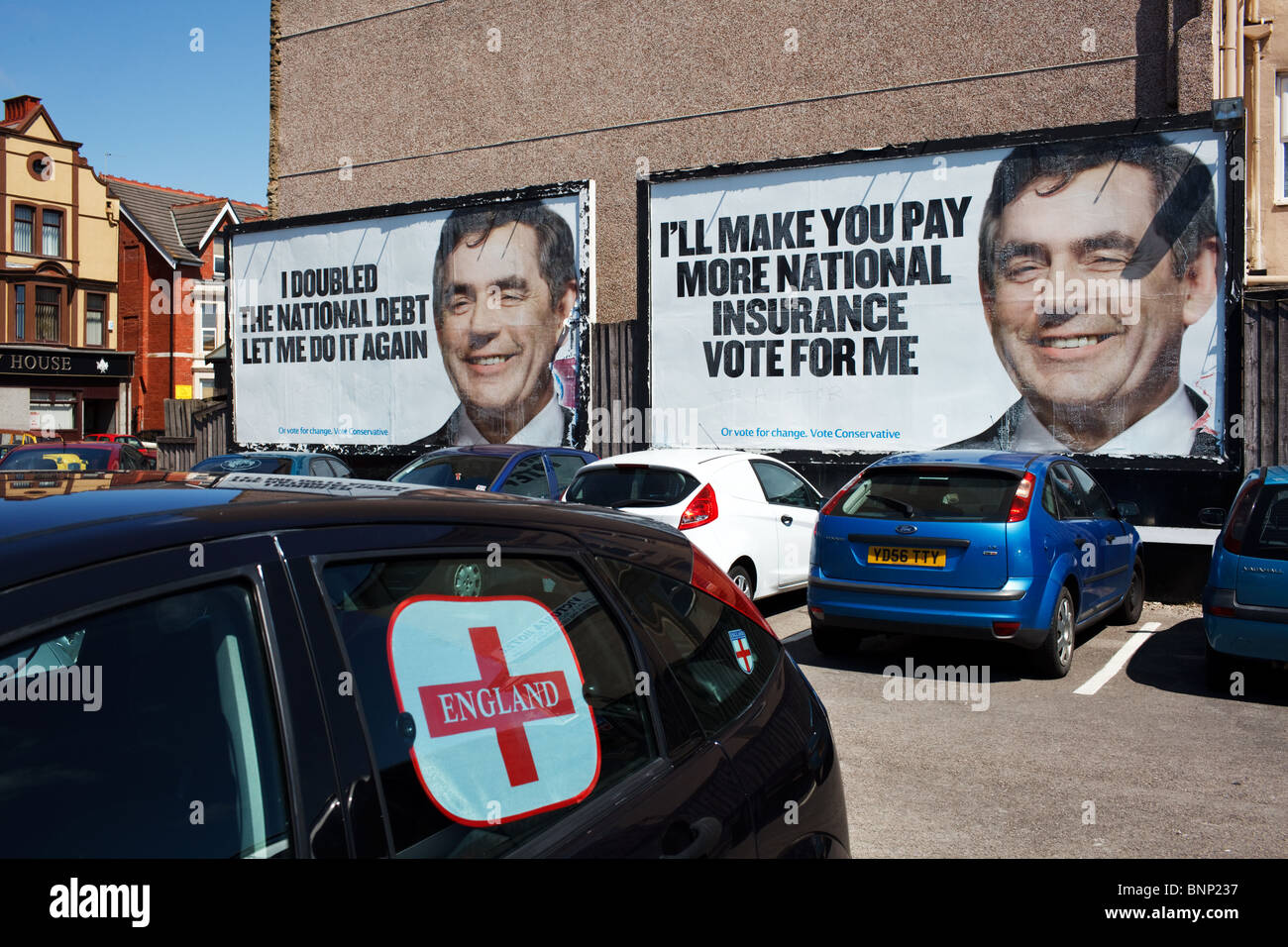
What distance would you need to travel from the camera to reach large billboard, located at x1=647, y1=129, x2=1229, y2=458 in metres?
12.3

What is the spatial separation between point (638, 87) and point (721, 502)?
10.4 meters

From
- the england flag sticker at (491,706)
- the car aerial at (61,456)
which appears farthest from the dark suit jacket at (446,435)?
the england flag sticker at (491,706)

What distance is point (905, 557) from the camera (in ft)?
26.8

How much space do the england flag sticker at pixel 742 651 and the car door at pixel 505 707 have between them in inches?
15.8

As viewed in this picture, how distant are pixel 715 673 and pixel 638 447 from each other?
1358 centimetres

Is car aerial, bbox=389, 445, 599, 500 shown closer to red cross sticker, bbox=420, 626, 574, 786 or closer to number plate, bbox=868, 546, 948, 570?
number plate, bbox=868, 546, 948, 570

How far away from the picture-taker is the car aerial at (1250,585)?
7113 millimetres

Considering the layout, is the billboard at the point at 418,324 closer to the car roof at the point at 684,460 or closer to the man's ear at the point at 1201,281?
the car roof at the point at 684,460

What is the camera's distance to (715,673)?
8.80ft

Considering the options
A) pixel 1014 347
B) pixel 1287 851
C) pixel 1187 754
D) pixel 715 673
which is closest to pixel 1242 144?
pixel 1014 347

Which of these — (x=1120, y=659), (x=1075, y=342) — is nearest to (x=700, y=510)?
(x=1120, y=659)

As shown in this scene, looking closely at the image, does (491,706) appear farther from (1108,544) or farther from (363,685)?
(1108,544)

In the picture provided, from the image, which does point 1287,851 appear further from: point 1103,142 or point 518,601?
point 1103,142
